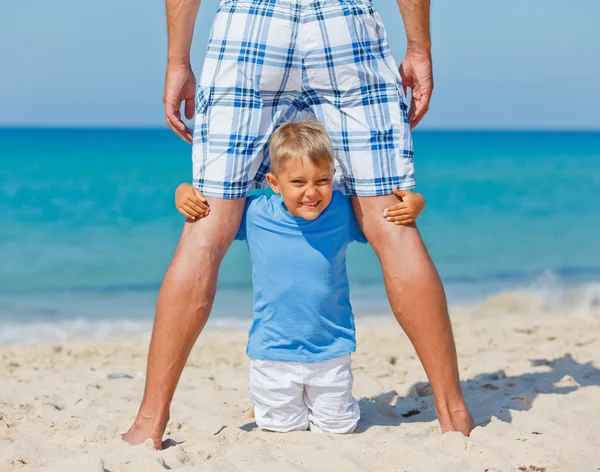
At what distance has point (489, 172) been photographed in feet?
89.6

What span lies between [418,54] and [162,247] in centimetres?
969

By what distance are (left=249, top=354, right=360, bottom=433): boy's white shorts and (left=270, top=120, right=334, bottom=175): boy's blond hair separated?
76 cm

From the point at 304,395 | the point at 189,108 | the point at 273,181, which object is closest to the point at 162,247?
the point at 189,108

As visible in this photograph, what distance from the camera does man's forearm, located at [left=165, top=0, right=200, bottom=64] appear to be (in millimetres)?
2879

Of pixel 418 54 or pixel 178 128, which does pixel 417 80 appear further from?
pixel 178 128

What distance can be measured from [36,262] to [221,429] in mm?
8070

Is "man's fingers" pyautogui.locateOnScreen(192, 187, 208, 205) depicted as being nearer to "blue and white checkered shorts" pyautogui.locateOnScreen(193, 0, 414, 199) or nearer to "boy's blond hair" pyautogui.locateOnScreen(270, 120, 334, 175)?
"blue and white checkered shorts" pyautogui.locateOnScreen(193, 0, 414, 199)

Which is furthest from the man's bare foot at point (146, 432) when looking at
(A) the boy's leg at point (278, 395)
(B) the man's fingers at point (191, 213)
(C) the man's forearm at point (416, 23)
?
(C) the man's forearm at point (416, 23)

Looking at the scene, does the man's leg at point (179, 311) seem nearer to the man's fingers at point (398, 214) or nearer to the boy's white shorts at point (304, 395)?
the boy's white shorts at point (304, 395)

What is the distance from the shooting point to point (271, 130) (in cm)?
287

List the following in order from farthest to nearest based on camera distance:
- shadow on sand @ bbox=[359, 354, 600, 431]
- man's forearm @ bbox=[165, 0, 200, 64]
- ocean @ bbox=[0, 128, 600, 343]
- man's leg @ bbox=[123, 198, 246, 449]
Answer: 1. ocean @ bbox=[0, 128, 600, 343]
2. shadow on sand @ bbox=[359, 354, 600, 431]
3. man's forearm @ bbox=[165, 0, 200, 64]
4. man's leg @ bbox=[123, 198, 246, 449]

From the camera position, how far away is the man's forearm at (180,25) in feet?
9.45

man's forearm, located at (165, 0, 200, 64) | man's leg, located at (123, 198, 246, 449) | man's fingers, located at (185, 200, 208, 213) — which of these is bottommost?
man's leg, located at (123, 198, 246, 449)

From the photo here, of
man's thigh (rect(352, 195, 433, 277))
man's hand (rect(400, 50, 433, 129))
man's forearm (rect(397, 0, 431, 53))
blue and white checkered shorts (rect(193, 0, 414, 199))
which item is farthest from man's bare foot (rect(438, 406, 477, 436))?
man's forearm (rect(397, 0, 431, 53))
